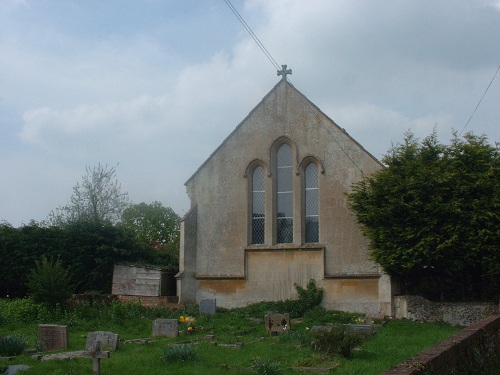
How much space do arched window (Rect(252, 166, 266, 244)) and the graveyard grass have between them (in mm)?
3566

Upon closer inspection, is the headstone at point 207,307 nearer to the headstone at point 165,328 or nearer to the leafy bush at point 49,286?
the leafy bush at point 49,286

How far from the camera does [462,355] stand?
12445 millimetres

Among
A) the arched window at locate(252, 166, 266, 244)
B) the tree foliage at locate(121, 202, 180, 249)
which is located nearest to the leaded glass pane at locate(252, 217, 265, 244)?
the arched window at locate(252, 166, 266, 244)

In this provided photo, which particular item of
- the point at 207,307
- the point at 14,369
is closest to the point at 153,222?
the point at 207,307

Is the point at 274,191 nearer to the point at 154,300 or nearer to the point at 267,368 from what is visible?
the point at 154,300

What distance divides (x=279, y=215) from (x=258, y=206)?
1.09m

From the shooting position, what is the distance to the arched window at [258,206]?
3078 cm

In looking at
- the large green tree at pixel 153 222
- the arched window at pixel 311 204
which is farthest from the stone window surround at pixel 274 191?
the large green tree at pixel 153 222

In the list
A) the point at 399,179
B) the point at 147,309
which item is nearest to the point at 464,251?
the point at 399,179

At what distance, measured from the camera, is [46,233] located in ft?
105

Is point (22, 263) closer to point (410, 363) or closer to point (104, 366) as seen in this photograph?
point (104, 366)

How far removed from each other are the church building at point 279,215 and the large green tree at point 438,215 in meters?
1.74

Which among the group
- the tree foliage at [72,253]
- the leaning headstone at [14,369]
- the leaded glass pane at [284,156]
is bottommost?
the leaning headstone at [14,369]

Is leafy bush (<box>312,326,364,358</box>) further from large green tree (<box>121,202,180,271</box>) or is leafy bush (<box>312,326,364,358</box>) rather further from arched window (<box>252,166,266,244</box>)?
large green tree (<box>121,202,180,271</box>)
